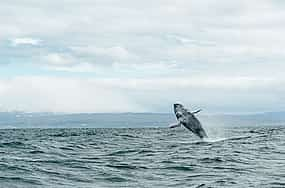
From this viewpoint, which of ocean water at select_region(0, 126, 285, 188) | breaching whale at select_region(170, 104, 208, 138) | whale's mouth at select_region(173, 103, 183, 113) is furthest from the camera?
whale's mouth at select_region(173, 103, 183, 113)

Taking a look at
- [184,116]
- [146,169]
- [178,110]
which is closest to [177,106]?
[178,110]

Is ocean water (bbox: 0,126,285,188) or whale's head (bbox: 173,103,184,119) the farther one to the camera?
whale's head (bbox: 173,103,184,119)

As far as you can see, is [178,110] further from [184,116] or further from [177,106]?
[184,116]

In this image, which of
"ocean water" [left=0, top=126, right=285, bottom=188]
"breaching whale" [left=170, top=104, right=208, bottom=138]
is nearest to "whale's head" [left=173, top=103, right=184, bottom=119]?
"breaching whale" [left=170, top=104, right=208, bottom=138]

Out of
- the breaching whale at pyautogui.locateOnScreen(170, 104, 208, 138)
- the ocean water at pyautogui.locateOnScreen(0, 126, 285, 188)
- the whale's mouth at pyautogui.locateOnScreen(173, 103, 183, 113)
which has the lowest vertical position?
the ocean water at pyautogui.locateOnScreen(0, 126, 285, 188)

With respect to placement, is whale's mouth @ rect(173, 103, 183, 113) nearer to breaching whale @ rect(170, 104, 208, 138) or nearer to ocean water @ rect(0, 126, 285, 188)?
breaching whale @ rect(170, 104, 208, 138)

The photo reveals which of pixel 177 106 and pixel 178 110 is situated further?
pixel 177 106

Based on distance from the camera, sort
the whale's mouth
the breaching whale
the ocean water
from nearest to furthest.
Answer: the ocean water
the breaching whale
the whale's mouth

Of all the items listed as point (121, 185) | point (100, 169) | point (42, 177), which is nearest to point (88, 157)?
point (100, 169)

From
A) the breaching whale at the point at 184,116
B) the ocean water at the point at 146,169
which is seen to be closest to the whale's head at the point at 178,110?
the breaching whale at the point at 184,116

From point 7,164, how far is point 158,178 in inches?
307

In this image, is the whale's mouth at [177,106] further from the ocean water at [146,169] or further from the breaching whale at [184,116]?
the ocean water at [146,169]

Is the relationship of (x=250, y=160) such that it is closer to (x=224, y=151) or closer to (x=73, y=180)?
(x=224, y=151)

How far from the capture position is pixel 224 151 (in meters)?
31.2
